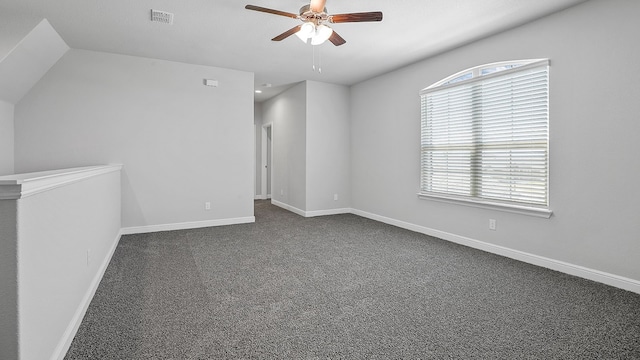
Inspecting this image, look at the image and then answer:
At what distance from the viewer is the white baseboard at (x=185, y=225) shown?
4.45m

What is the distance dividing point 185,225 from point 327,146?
2934mm

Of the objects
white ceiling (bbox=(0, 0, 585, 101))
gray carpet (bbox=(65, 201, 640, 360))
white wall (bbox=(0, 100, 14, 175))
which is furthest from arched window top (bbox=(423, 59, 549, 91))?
white wall (bbox=(0, 100, 14, 175))

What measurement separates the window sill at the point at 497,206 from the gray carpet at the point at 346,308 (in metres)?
0.55

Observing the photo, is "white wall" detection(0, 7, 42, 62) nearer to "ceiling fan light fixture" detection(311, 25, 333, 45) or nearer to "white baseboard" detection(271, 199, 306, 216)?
"ceiling fan light fixture" detection(311, 25, 333, 45)

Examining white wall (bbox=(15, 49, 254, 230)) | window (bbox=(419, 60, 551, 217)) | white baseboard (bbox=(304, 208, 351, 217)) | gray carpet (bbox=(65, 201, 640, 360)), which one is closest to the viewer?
gray carpet (bbox=(65, 201, 640, 360))

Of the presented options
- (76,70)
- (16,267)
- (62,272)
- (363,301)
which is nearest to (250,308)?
(363,301)

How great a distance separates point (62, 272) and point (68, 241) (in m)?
0.21

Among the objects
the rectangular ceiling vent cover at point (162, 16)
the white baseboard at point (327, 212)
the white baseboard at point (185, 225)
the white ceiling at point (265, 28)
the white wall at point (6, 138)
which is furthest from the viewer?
the white baseboard at point (327, 212)

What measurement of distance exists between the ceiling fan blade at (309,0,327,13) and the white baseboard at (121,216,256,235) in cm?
365

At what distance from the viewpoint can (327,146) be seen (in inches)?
238

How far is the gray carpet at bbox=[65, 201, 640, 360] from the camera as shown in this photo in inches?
69.2

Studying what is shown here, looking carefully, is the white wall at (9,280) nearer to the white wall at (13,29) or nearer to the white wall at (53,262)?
the white wall at (53,262)

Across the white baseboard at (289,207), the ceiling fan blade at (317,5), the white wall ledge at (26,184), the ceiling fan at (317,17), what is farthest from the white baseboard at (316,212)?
the white wall ledge at (26,184)

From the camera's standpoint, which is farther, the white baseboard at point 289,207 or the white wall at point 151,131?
the white baseboard at point 289,207
